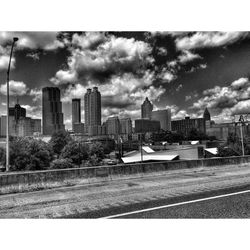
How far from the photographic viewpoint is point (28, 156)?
55.2 metres

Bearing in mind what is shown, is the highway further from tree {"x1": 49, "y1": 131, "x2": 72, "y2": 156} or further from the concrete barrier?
tree {"x1": 49, "y1": 131, "x2": 72, "y2": 156}

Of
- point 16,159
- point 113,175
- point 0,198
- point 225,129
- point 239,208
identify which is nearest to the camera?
point 239,208

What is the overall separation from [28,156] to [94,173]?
1898 inches

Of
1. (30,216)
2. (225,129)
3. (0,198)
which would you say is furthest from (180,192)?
(225,129)

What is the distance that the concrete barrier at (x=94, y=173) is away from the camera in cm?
950

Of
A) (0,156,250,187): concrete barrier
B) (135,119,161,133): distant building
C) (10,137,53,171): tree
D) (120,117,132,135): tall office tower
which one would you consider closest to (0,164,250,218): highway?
(0,156,250,187): concrete barrier

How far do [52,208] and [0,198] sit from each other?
2.66 m

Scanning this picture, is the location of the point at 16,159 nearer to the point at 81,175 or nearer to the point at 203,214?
the point at 81,175

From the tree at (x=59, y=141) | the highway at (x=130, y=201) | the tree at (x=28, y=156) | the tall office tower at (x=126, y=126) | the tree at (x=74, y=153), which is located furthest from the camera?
the tall office tower at (x=126, y=126)

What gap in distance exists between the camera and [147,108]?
503 feet

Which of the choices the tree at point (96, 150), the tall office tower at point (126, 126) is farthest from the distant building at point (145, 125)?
the tree at point (96, 150)

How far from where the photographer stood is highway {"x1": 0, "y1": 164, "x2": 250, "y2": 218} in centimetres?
612

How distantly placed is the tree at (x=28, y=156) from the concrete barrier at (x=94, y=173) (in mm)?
45733

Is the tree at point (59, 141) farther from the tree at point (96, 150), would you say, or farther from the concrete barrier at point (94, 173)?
the concrete barrier at point (94, 173)
